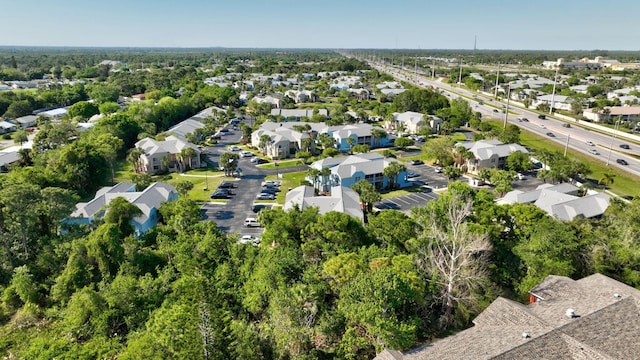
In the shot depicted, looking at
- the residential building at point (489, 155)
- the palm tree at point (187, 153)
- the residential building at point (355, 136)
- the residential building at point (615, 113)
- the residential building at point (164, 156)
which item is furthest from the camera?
the residential building at point (615, 113)

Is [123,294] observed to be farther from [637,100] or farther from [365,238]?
[637,100]

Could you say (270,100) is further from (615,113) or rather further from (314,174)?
(615,113)

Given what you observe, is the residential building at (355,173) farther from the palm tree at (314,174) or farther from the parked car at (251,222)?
the parked car at (251,222)

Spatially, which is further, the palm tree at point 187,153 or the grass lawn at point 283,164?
the grass lawn at point 283,164

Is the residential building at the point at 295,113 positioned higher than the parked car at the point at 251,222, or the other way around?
the residential building at the point at 295,113

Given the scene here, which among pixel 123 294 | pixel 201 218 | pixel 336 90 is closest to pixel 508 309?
pixel 123 294

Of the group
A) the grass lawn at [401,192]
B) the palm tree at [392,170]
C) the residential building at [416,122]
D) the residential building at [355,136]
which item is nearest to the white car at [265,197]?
the grass lawn at [401,192]
